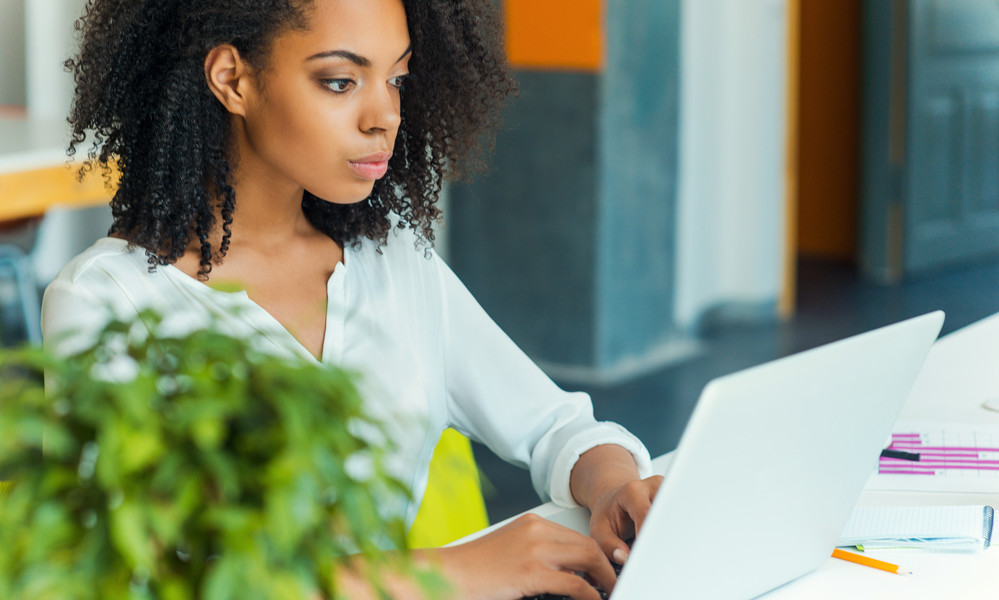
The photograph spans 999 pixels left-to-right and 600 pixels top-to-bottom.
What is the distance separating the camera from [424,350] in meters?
1.35

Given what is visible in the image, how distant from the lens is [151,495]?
499mm

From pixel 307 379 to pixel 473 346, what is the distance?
2.81 ft

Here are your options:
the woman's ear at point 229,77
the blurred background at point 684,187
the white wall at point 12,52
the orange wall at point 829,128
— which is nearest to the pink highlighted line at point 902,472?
the woman's ear at point 229,77

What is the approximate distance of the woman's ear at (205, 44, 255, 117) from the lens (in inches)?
48.5

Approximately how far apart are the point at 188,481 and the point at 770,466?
1.37 ft

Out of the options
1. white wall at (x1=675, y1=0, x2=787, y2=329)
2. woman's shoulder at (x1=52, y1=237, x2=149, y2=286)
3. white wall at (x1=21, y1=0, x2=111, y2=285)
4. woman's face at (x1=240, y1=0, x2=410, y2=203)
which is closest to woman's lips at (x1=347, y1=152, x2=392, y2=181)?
woman's face at (x1=240, y1=0, x2=410, y2=203)

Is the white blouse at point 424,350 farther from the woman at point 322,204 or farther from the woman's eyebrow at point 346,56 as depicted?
the woman's eyebrow at point 346,56

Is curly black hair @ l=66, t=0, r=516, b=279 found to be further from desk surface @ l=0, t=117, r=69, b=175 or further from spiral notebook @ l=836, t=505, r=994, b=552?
desk surface @ l=0, t=117, r=69, b=175

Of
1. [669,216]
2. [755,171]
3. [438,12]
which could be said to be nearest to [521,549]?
[438,12]

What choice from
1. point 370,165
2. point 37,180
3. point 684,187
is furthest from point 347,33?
point 684,187

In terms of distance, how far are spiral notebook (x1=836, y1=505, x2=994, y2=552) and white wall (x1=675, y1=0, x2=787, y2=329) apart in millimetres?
3071

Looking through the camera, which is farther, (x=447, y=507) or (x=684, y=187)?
(x=684, y=187)

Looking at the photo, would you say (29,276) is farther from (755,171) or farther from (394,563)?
(394,563)

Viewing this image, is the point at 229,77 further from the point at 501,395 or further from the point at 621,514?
the point at 621,514
